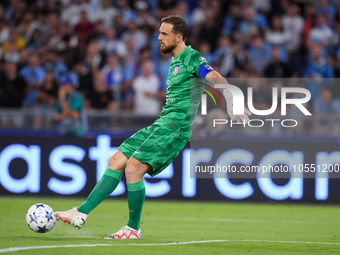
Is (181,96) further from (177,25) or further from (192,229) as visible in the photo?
(192,229)

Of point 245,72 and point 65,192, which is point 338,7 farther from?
point 65,192

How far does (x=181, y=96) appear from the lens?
6980mm

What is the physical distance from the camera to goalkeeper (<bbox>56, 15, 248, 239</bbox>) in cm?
690

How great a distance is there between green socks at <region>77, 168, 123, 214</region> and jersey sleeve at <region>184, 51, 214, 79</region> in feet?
4.47

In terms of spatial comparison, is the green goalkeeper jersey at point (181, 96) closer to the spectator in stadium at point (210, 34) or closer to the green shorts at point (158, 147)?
the green shorts at point (158, 147)

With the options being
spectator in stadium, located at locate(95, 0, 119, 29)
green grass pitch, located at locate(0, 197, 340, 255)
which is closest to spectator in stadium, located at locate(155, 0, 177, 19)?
spectator in stadium, located at locate(95, 0, 119, 29)

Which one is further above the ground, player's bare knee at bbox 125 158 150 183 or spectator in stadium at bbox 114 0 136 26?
spectator in stadium at bbox 114 0 136 26

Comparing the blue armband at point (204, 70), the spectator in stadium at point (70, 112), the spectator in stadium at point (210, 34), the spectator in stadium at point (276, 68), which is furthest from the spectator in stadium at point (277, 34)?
the blue armband at point (204, 70)

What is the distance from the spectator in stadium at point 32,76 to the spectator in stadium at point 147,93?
7.28ft

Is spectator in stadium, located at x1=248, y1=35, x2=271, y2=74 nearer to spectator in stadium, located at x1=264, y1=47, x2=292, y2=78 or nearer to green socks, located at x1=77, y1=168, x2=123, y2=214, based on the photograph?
spectator in stadium, located at x1=264, y1=47, x2=292, y2=78

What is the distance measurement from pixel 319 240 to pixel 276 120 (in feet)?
15.4

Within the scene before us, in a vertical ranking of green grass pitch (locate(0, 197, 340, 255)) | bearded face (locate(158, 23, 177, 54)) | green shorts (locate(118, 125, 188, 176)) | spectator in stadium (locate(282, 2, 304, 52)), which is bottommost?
green grass pitch (locate(0, 197, 340, 255))

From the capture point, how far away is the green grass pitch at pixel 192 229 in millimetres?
6531

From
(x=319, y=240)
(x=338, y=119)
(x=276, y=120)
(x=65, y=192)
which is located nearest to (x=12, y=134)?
(x=65, y=192)
